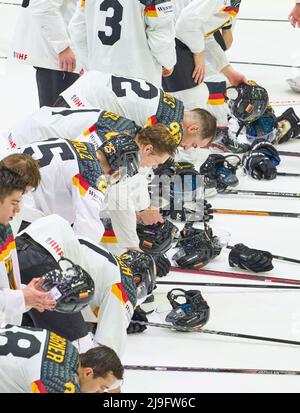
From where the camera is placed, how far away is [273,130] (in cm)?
799

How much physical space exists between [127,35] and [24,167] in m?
1.93

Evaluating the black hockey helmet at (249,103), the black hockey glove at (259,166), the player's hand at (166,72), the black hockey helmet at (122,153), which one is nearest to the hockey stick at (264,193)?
the black hockey glove at (259,166)

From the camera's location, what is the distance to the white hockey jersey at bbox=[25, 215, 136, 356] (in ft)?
16.3

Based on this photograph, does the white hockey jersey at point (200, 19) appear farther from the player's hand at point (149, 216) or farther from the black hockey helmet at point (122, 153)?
the black hockey helmet at point (122, 153)

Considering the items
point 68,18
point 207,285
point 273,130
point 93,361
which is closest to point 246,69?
point 273,130

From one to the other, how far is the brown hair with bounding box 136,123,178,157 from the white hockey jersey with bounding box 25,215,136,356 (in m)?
0.90

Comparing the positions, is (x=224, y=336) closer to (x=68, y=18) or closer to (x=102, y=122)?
(x=102, y=122)

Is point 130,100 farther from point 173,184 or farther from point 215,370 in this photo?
point 215,370

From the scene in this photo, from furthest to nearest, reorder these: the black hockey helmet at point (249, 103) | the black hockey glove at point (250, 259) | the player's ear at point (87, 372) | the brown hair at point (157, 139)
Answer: the black hockey helmet at point (249, 103)
the black hockey glove at point (250, 259)
the brown hair at point (157, 139)
the player's ear at point (87, 372)

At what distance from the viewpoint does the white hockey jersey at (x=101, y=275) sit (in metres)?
4.97

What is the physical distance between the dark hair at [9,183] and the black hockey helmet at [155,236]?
1.49 meters

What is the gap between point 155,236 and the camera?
19.9 ft

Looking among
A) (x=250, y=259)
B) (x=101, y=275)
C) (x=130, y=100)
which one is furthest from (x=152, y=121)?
(x=101, y=275)

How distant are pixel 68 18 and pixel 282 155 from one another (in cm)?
176
